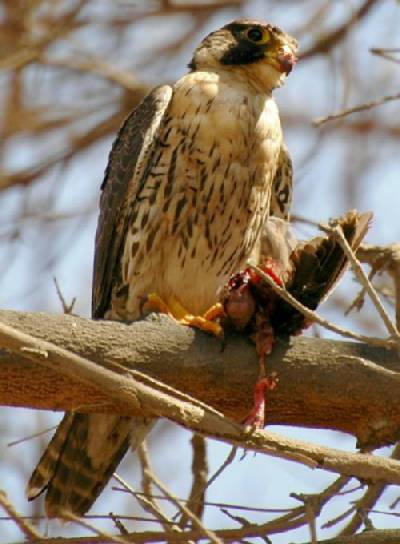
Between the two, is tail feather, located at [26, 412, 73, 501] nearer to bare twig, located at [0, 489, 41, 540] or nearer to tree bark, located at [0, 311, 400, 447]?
tree bark, located at [0, 311, 400, 447]

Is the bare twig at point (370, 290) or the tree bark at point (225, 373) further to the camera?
the tree bark at point (225, 373)

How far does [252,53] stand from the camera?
4.82 metres

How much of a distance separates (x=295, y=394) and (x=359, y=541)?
2.03 feet

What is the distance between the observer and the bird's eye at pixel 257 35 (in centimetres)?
486

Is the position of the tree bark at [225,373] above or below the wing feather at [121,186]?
below

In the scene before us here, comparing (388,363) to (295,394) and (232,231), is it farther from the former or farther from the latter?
(232,231)

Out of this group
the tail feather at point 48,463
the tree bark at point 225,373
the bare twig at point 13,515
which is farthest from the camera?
the tail feather at point 48,463

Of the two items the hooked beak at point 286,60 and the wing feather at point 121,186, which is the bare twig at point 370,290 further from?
the hooked beak at point 286,60

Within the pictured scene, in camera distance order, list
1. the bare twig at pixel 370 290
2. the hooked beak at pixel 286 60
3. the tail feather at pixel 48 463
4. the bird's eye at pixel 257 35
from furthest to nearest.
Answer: the bird's eye at pixel 257 35 < the hooked beak at pixel 286 60 < the tail feather at pixel 48 463 < the bare twig at pixel 370 290

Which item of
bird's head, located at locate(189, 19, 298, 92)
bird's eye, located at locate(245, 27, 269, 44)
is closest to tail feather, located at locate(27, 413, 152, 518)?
bird's head, located at locate(189, 19, 298, 92)

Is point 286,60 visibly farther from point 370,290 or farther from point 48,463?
point 370,290

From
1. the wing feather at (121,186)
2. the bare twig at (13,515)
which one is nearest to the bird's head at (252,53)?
the wing feather at (121,186)

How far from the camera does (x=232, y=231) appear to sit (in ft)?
14.8

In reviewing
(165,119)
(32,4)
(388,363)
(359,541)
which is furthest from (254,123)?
(32,4)
